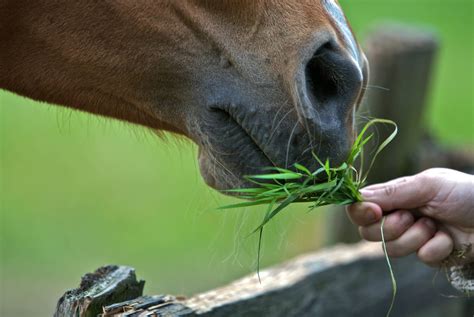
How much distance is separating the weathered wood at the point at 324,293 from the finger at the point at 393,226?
0.46 m

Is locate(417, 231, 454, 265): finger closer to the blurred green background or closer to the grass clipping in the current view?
the grass clipping

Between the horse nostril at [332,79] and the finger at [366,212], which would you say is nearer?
the horse nostril at [332,79]

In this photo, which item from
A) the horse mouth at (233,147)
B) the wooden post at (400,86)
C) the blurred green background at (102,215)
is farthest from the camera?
the blurred green background at (102,215)

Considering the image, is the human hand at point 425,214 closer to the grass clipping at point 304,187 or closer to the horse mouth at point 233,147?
the grass clipping at point 304,187

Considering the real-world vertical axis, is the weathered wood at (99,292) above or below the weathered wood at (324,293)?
above

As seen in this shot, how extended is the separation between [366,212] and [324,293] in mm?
726

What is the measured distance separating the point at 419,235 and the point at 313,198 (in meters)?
0.34

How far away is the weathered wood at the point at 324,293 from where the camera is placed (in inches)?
94.2

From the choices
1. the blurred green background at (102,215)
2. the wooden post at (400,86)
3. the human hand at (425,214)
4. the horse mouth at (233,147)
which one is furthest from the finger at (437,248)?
the blurred green background at (102,215)

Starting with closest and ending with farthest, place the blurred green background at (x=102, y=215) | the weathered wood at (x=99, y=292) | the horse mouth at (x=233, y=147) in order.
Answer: the weathered wood at (x=99, y=292), the horse mouth at (x=233, y=147), the blurred green background at (x=102, y=215)

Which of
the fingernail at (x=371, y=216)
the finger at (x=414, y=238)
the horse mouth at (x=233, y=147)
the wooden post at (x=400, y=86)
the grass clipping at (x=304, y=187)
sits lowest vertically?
the finger at (x=414, y=238)

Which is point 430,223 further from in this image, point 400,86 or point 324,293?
point 400,86

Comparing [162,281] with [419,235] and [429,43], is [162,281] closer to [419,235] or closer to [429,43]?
[429,43]

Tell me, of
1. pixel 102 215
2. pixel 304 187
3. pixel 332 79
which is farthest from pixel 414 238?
pixel 102 215
